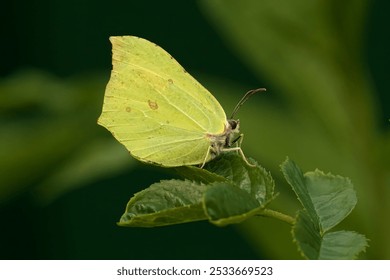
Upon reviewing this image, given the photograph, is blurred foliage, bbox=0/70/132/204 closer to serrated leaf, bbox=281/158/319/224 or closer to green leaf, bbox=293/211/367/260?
serrated leaf, bbox=281/158/319/224

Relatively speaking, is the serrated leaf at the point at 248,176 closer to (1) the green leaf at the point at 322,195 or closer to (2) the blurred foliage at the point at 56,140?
(1) the green leaf at the point at 322,195

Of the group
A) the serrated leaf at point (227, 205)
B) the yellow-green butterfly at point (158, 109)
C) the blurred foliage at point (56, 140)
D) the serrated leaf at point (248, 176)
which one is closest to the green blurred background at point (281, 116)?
the blurred foliage at point (56, 140)

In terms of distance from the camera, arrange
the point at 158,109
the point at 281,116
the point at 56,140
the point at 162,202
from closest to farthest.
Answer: the point at 162,202 < the point at 158,109 < the point at 56,140 < the point at 281,116

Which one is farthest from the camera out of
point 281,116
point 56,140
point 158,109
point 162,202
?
point 281,116

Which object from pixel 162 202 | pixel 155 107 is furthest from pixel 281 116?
pixel 162 202

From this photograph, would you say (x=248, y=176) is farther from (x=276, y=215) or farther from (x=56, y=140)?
(x=56, y=140)

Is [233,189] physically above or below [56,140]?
below

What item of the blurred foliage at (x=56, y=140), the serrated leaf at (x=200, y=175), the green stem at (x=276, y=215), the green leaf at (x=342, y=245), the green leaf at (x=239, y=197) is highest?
the blurred foliage at (x=56, y=140)
